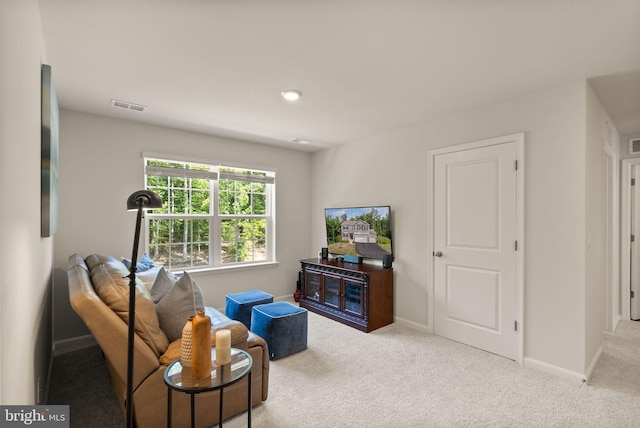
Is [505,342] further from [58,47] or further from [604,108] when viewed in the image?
[58,47]

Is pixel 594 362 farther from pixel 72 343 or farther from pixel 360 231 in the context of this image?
pixel 72 343

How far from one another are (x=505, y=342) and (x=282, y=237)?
3.16 meters

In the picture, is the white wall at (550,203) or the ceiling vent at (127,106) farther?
the ceiling vent at (127,106)

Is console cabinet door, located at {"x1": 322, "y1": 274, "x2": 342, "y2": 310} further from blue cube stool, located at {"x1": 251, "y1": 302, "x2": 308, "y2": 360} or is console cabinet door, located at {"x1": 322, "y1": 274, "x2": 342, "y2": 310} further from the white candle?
the white candle

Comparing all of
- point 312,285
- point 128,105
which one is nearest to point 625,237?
point 312,285

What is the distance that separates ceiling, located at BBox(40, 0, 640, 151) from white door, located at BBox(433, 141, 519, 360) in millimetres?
618

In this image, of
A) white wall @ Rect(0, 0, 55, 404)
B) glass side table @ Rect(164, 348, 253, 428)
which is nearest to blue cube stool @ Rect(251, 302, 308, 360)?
glass side table @ Rect(164, 348, 253, 428)

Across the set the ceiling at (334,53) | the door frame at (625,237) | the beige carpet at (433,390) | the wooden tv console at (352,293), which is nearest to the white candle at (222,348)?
the beige carpet at (433,390)

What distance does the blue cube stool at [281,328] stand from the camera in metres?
2.90

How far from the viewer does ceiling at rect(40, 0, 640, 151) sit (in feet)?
5.54

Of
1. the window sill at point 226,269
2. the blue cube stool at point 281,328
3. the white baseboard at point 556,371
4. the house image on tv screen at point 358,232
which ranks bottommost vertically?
the white baseboard at point 556,371

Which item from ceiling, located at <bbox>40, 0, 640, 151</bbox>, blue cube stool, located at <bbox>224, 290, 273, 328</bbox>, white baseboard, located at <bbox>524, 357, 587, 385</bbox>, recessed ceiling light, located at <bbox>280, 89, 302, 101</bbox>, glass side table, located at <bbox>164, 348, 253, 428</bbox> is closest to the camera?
glass side table, located at <bbox>164, 348, 253, 428</bbox>

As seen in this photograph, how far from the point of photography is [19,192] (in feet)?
3.87

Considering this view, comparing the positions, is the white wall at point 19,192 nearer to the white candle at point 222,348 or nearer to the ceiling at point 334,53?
the ceiling at point 334,53
